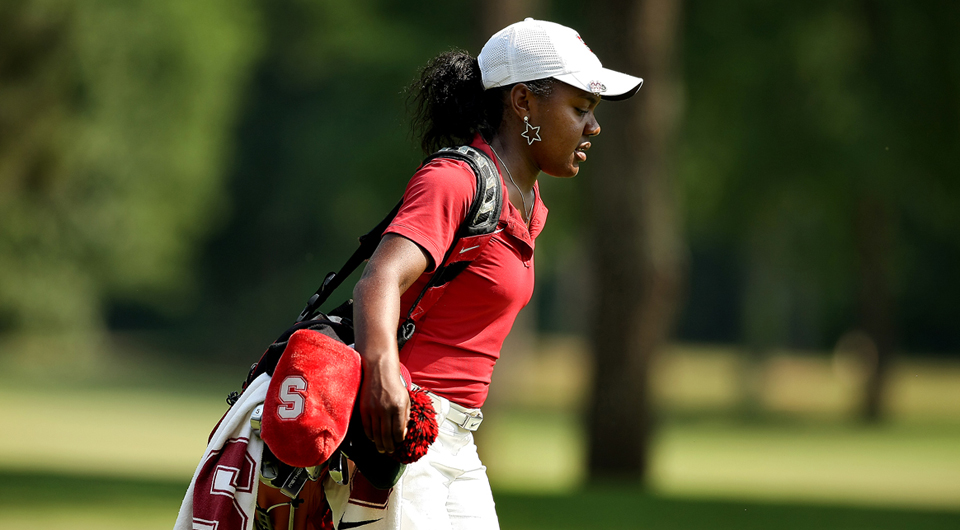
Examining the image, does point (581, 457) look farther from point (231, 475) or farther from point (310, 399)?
point (310, 399)

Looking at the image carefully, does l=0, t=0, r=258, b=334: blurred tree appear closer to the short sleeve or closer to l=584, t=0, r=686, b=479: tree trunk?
l=584, t=0, r=686, b=479: tree trunk

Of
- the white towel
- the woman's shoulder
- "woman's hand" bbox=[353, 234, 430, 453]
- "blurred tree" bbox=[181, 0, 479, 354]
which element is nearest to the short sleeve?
the woman's shoulder

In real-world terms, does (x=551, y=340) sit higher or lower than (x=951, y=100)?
higher

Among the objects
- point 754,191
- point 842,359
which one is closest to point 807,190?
point 754,191

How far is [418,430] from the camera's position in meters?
3.41

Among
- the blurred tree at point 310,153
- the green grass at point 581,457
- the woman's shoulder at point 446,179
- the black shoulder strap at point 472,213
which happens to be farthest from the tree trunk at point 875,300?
the woman's shoulder at point 446,179

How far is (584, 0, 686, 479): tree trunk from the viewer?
50.5ft

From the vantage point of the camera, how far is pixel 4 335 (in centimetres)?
4144

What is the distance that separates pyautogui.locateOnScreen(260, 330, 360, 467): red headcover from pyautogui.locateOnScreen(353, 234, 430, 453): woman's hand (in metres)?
0.05

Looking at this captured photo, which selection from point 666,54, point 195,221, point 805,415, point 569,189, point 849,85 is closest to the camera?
point 666,54

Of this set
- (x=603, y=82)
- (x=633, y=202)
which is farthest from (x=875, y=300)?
(x=603, y=82)

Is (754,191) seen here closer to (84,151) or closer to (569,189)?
(569,189)

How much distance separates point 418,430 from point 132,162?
32.8m

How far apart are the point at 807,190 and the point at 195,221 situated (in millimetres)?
22744
